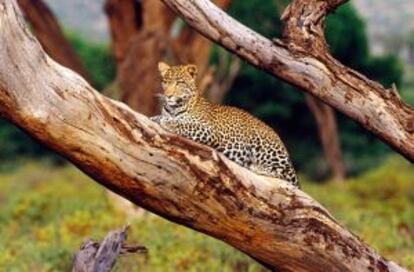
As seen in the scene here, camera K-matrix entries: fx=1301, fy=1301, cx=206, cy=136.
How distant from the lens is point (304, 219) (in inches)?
306

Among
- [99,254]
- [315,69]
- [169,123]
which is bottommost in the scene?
[99,254]

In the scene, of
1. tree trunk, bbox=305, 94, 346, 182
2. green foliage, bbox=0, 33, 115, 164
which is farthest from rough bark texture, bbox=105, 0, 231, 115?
green foliage, bbox=0, 33, 115, 164

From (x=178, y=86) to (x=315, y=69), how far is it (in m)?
0.90

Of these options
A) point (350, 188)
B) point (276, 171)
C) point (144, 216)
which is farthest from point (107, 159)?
point (350, 188)

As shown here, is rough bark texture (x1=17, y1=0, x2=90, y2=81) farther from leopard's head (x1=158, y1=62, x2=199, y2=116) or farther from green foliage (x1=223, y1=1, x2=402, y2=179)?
green foliage (x1=223, y1=1, x2=402, y2=179)

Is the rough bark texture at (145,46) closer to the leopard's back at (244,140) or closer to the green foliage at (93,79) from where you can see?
the leopard's back at (244,140)

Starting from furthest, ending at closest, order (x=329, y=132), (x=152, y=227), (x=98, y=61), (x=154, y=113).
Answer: (x=98, y=61) < (x=329, y=132) < (x=154, y=113) < (x=152, y=227)

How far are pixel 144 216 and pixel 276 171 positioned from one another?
10985 mm

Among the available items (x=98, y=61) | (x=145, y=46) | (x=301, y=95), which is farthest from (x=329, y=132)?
Answer: (x=98, y=61)

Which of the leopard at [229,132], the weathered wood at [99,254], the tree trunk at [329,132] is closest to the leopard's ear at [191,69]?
the leopard at [229,132]

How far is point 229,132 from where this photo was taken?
800cm

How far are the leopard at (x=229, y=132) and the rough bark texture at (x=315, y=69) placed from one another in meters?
0.40

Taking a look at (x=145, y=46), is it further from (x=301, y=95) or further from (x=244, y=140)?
(x=301, y=95)

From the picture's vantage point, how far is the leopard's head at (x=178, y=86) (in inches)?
327
